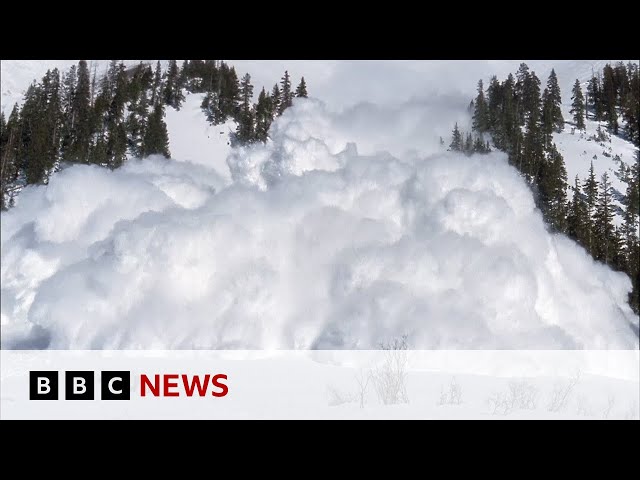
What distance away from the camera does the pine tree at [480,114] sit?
54656 mm

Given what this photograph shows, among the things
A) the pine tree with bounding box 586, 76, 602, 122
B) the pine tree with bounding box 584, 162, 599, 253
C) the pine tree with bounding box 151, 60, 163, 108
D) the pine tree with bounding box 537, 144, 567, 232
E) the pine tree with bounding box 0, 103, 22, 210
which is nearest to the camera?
the pine tree with bounding box 0, 103, 22, 210

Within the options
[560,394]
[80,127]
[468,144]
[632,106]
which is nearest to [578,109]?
[632,106]

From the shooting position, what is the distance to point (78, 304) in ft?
59.9

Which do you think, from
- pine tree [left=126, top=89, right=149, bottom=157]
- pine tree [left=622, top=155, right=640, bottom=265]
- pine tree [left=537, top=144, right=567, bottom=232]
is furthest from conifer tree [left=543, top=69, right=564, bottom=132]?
pine tree [left=126, top=89, right=149, bottom=157]

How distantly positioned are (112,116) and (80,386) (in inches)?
1716

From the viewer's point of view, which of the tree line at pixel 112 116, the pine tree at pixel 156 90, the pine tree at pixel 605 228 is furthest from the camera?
the pine tree at pixel 156 90

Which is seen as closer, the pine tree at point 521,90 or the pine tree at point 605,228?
the pine tree at point 605,228

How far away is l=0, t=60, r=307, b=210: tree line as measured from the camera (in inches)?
1480

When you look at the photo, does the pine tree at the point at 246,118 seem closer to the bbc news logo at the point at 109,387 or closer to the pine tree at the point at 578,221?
the pine tree at the point at 578,221

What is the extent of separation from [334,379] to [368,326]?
3.75m

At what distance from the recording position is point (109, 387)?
11.7 metres

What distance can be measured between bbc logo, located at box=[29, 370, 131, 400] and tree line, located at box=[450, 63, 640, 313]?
2196 centimetres

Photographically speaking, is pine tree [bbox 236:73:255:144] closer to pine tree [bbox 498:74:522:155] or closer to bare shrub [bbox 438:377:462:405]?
pine tree [bbox 498:74:522:155]

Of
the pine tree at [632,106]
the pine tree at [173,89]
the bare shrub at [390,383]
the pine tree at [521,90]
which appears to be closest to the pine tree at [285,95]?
the pine tree at [173,89]
